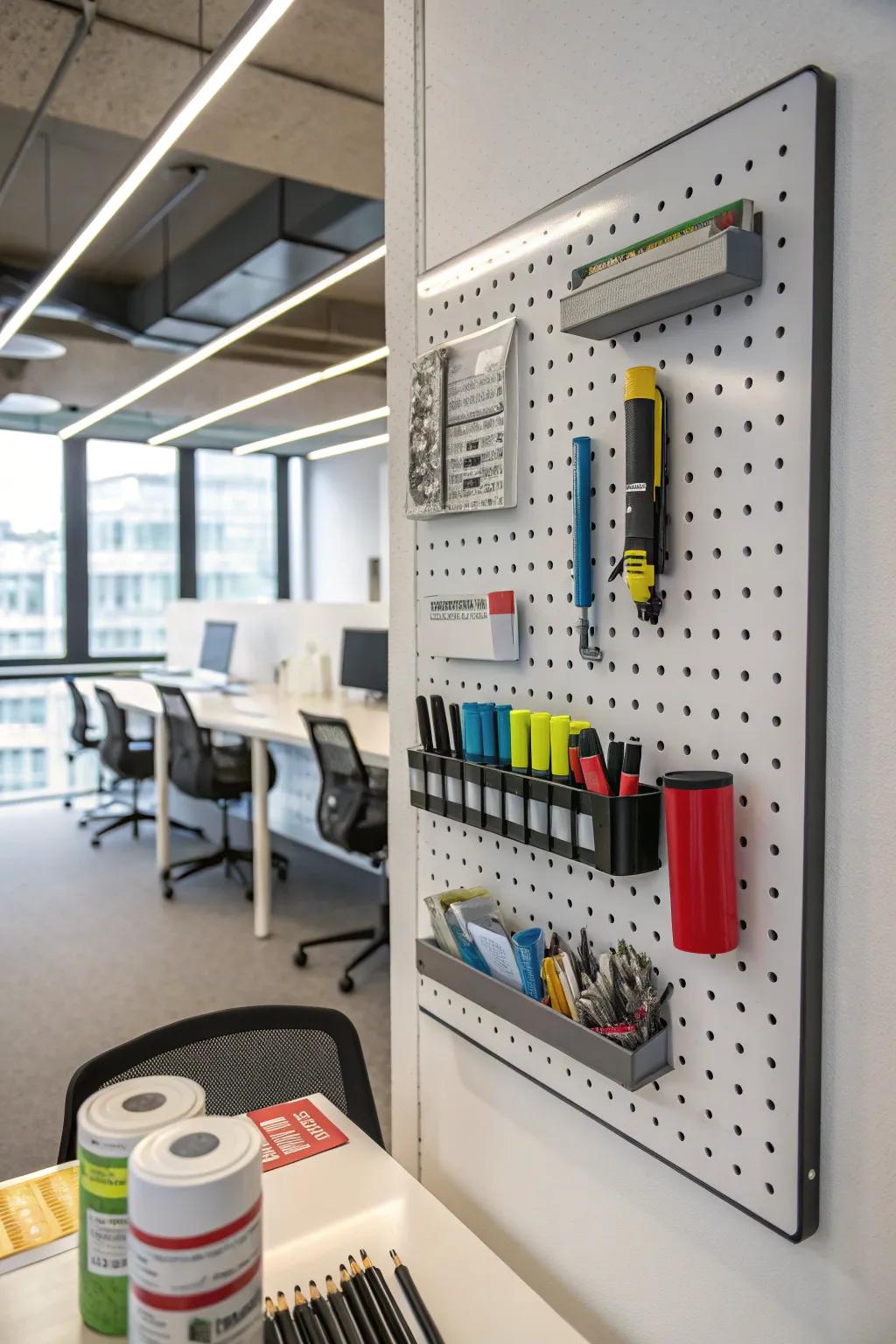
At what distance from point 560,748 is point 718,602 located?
0.86 feet

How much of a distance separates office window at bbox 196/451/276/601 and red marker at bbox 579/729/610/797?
821 centimetres

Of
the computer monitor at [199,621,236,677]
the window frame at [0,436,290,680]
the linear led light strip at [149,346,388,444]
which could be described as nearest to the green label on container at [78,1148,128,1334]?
the linear led light strip at [149,346,388,444]

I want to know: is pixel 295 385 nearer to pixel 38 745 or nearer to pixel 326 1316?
pixel 38 745

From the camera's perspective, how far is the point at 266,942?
13.9 feet

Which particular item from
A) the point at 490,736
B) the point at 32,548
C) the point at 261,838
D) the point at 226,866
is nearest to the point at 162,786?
the point at 226,866

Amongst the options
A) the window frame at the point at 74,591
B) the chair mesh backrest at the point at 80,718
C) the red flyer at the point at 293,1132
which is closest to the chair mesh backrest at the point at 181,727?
the chair mesh backrest at the point at 80,718

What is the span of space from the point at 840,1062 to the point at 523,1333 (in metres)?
0.39

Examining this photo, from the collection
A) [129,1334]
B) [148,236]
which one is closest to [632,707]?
[129,1334]

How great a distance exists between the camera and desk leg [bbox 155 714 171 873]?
511cm

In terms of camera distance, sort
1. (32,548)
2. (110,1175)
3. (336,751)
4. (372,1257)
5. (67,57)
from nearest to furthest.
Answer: (110,1175)
(372,1257)
(67,57)
(336,751)
(32,548)

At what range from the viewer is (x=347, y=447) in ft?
27.6

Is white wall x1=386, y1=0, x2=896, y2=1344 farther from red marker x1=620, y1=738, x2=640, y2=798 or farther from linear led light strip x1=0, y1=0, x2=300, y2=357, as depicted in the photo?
linear led light strip x1=0, y1=0, x2=300, y2=357

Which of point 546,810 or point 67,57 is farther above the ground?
point 67,57

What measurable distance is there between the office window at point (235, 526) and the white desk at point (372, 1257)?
8.16m
